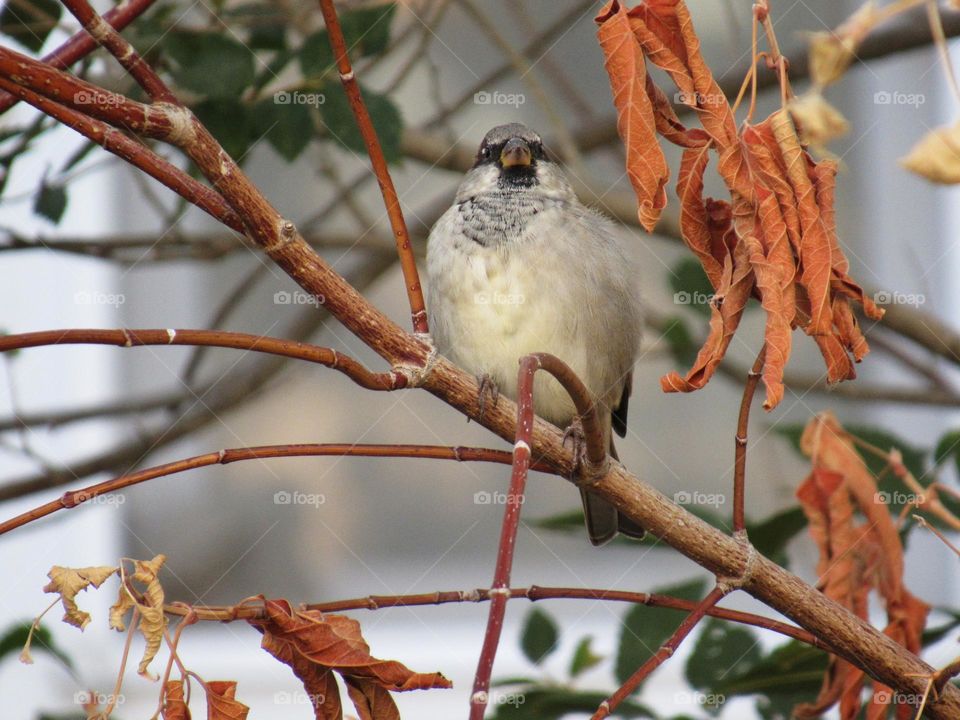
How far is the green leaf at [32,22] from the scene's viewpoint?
1927 mm

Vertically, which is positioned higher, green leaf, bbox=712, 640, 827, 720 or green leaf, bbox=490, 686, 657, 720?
green leaf, bbox=712, 640, 827, 720

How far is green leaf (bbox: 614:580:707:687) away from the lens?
165 cm

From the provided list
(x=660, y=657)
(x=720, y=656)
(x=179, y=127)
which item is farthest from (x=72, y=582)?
(x=720, y=656)

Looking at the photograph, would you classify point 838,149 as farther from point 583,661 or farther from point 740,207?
point 740,207

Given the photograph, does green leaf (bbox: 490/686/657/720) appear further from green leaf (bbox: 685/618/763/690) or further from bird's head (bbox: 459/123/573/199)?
bird's head (bbox: 459/123/573/199)

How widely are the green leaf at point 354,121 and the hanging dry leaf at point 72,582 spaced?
112 cm

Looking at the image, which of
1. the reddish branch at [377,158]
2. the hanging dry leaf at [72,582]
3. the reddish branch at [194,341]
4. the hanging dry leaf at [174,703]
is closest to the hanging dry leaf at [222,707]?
the hanging dry leaf at [174,703]

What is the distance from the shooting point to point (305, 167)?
3.93 m

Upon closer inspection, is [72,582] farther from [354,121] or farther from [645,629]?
[354,121]

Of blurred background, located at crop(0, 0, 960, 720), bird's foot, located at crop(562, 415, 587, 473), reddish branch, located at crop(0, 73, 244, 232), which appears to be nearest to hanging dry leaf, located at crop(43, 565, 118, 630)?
reddish branch, located at crop(0, 73, 244, 232)

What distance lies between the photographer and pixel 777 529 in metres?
1.58

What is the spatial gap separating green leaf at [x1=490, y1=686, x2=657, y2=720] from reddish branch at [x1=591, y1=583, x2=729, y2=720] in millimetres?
418

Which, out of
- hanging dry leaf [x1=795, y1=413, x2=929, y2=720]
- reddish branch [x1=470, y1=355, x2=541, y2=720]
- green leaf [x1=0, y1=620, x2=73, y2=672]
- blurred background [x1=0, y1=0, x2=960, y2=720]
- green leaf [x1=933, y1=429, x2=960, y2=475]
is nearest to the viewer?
reddish branch [x1=470, y1=355, x2=541, y2=720]

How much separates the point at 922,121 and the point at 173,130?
3.10 meters
